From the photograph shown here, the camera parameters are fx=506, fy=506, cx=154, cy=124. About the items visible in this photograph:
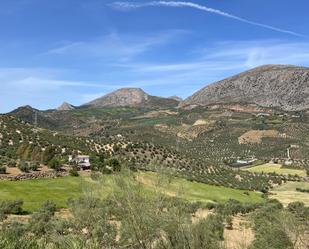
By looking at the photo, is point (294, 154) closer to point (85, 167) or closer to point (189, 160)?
point (189, 160)

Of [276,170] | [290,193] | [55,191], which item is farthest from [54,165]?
[276,170]

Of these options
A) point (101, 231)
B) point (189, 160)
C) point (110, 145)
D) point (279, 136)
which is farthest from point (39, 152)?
point (279, 136)

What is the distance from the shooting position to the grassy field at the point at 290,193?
2800 inches

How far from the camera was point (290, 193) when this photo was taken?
81062mm

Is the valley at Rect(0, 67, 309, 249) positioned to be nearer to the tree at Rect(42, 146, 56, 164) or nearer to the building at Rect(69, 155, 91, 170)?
the building at Rect(69, 155, 91, 170)

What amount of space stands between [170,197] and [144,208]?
8.01 ft

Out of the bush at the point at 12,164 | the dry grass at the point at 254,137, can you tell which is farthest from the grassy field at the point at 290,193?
the dry grass at the point at 254,137

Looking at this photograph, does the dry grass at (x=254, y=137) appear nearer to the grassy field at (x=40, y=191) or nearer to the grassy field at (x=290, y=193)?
the grassy field at (x=290, y=193)

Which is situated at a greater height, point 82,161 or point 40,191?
point 82,161

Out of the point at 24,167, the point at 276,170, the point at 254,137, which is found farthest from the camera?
the point at 254,137

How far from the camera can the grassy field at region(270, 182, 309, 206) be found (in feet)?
233

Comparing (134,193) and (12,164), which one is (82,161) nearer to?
(12,164)

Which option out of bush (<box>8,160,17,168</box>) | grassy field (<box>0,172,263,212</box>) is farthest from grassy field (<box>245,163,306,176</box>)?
bush (<box>8,160,17,168</box>)

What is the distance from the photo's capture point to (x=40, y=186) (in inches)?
2052
